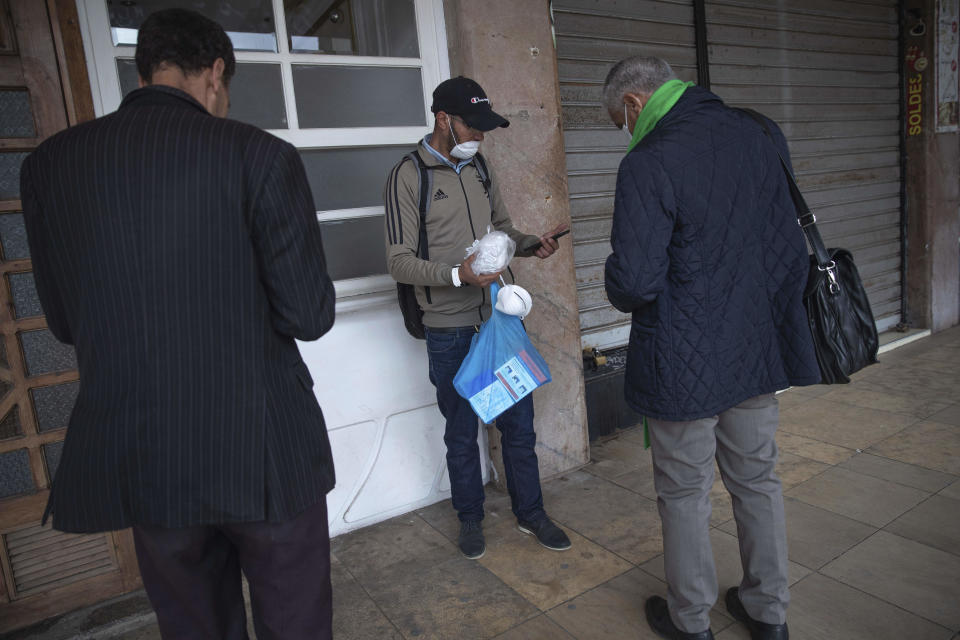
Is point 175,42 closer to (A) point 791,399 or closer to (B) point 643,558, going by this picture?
(B) point 643,558

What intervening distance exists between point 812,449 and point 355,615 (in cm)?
284

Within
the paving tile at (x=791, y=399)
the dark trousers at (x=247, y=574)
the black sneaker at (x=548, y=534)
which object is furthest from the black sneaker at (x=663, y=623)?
the paving tile at (x=791, y=399)

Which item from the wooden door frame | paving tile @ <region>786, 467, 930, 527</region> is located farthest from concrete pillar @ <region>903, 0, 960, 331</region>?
the wooden door frame

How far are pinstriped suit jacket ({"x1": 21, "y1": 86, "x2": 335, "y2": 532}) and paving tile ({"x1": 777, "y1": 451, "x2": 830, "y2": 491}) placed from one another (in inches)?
116

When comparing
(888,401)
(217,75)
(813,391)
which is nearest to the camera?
(217,75)

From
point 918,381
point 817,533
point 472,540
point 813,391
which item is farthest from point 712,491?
point 918,381

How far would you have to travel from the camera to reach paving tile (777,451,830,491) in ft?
11.1

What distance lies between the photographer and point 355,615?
2.53m

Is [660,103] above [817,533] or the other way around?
above

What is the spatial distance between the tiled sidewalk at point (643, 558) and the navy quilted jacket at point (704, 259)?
0.98 meters

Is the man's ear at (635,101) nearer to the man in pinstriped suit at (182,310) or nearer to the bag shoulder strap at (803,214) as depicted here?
the bag shoulder strap at (803,214)

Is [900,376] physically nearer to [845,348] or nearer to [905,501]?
[905,501]

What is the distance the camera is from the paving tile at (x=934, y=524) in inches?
107

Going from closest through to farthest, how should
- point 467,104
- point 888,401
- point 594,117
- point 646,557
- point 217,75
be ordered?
point 217,75
point 467,104
point 646,557
point 594,117
point 888,401
